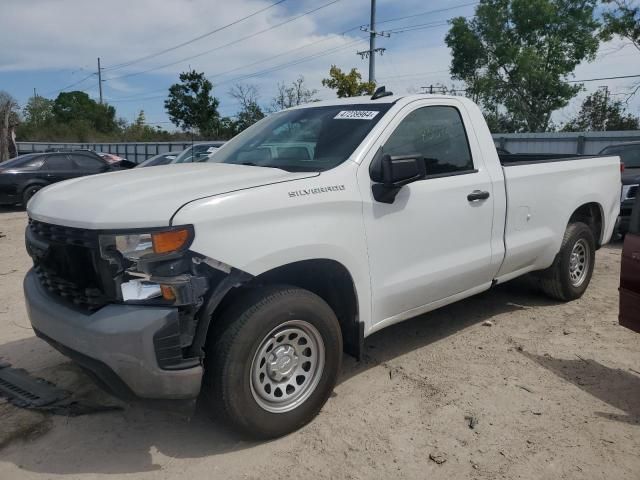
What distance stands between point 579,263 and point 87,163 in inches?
528

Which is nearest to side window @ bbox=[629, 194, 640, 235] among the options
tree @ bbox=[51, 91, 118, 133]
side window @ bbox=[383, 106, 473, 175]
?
side window @ bbox=[383, 106, 473, 175]

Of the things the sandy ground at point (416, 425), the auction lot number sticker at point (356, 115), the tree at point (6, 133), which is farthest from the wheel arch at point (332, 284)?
the tree at point (6, 133)

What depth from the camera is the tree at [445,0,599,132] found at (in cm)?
3375

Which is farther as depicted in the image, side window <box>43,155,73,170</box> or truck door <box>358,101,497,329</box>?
side window <box>43,155,73,170</box>

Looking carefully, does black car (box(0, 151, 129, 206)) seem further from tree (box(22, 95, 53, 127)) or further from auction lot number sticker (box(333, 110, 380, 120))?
tree (box(22, 95, 53, 127))

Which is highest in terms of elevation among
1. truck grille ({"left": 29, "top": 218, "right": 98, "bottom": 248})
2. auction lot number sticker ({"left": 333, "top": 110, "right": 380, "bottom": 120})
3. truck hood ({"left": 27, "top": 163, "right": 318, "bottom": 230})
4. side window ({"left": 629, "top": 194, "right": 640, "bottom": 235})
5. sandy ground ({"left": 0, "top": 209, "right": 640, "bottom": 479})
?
auction lot number sticker ({"left": 333, "top": 110, "right": 380, "bottom": 120})

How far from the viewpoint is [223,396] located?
2908 mm

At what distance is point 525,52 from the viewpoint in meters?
33.8

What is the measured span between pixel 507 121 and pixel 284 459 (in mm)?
37917

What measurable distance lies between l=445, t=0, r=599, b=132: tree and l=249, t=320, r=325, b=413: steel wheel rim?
34428 millimetres

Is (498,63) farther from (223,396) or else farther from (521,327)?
(223,396)

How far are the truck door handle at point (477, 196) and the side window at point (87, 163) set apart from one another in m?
13.4

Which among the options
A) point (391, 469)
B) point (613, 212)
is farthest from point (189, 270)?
point (613, 212)

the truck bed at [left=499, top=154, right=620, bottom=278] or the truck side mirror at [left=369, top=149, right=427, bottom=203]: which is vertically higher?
the truck side mirror at [left=369, top=149, right=427, bottom=203]
